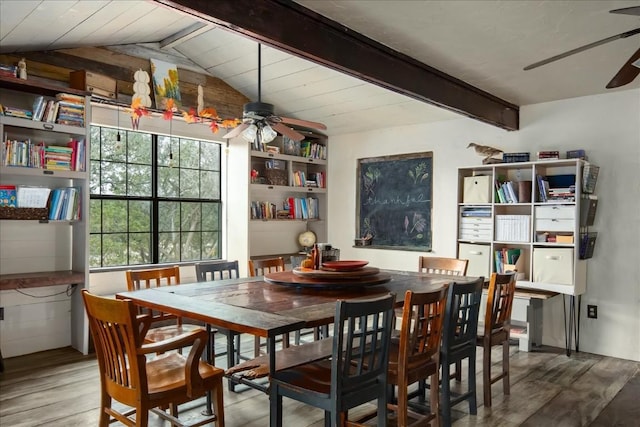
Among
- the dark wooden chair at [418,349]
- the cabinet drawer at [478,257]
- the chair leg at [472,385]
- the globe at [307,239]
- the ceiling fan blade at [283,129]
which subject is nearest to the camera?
the dark wooden chair at [418,349]

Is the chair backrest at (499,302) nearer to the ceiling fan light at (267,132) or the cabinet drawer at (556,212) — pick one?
the cabinet drawer at (556,212)

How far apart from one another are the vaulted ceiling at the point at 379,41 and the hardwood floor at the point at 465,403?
2264 mm

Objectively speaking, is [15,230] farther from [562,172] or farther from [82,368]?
[562,172]

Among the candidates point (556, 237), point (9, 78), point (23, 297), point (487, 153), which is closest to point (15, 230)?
point (23, 297)

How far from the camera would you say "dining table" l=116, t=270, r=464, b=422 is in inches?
85.1

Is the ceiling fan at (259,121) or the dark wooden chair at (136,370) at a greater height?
the ceiling fan at (259,121)

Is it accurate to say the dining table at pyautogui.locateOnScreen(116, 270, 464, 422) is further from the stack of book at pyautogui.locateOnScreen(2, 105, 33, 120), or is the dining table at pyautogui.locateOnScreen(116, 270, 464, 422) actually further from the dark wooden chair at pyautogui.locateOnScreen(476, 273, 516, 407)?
the stack of book at pyautogui.locateOnScreen(2, 105, 33, 120)

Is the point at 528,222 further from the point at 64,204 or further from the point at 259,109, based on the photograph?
the point at 64,204

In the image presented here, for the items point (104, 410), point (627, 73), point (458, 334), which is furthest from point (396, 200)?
point (104, 410)

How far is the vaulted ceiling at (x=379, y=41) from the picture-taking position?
2.86 meters

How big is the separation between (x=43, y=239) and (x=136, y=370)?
2911mm

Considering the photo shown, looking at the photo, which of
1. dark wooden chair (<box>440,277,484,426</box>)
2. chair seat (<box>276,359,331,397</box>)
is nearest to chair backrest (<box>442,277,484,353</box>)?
dark wooden chair (<box>440,277,484,426</box>)

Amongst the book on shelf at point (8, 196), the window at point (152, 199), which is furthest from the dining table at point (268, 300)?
the window at point (152, 199)

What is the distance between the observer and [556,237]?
4422 millimetres
